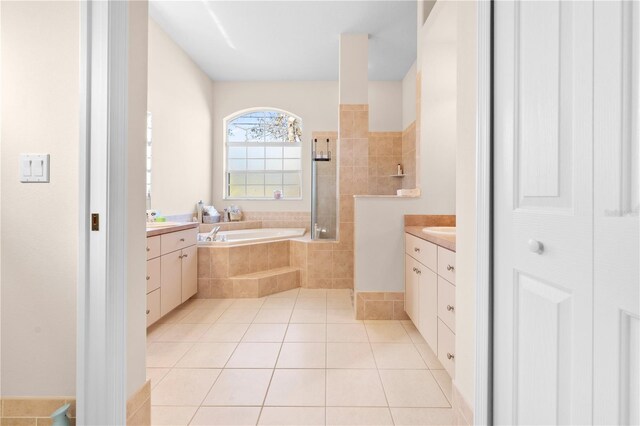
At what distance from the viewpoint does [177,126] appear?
3.96 m

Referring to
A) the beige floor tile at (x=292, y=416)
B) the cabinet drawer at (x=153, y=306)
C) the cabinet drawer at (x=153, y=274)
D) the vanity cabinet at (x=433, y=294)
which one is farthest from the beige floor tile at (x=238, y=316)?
the vanity cabinet at (x=433, y=294)

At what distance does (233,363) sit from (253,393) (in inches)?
14.7

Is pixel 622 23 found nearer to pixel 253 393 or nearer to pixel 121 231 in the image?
pixel 121 231

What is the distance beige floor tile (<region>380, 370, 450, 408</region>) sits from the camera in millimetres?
1588

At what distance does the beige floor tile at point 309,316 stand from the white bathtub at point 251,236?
1128mm

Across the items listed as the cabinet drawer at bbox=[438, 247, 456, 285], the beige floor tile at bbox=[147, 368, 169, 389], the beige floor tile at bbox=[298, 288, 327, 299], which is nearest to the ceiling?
the cabinet drawer at bbox=[438, 247, 456, 285]

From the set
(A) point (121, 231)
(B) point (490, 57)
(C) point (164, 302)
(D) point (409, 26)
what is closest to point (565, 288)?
(B) point (490, 57)

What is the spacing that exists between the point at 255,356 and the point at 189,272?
56.5 inches

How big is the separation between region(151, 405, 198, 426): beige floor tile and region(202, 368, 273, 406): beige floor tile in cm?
9

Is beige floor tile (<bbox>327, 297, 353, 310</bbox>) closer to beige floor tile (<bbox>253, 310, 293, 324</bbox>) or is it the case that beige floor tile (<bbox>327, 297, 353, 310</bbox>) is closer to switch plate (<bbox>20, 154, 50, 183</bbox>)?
beige floor tile (<bbox>253, 310, 293, 324</bbox>)

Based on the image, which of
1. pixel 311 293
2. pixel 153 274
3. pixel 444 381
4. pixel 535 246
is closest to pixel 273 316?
pixel 311 293

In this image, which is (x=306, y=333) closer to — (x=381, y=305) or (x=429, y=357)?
(x=381, y=305)

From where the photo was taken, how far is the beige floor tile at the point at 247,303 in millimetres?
3107

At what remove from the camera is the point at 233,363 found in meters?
1.98
